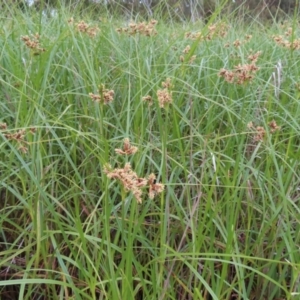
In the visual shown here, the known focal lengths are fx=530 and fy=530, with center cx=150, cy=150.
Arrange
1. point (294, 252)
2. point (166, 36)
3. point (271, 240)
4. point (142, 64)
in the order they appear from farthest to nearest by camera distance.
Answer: point (166, 36)
point (142, 64)
point (271, 240)
point (294, 252)

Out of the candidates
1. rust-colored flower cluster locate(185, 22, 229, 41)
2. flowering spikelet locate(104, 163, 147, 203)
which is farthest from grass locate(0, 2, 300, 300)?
rust-colored flower cluster locate(185, 22, 229, 41)

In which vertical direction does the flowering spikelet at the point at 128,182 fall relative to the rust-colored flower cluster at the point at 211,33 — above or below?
above

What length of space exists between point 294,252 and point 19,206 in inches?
24.3

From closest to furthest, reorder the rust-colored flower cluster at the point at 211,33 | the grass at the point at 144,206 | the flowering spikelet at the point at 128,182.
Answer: the flowering spikelet at the point at 128,182 < the grass at the point at 144,206 < the rust-colored flower cluster at the point at 211,33

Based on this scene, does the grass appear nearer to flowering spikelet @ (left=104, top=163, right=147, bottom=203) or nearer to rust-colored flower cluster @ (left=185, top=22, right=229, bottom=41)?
flowering spikelet @ (left=104, top=163, right=147, bottom=203)

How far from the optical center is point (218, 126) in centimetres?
163

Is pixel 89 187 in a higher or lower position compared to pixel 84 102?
lower

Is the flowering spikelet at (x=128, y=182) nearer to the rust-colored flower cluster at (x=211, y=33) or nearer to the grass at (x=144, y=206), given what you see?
the grass at (x=144, y=206)

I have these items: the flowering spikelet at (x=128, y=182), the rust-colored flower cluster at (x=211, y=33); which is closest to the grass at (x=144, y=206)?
the flowering spikelet at (x=128, y=182)

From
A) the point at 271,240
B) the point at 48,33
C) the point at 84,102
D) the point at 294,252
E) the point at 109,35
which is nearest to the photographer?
the point at 294,252

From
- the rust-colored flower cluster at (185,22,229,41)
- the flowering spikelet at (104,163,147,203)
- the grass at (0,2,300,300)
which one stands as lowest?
the grass at (0,2,300,300)

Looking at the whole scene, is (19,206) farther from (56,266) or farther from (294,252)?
(294,252)

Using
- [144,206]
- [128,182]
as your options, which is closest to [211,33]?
[144,206]

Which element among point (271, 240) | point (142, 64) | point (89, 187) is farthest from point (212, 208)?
point (142, 64)
